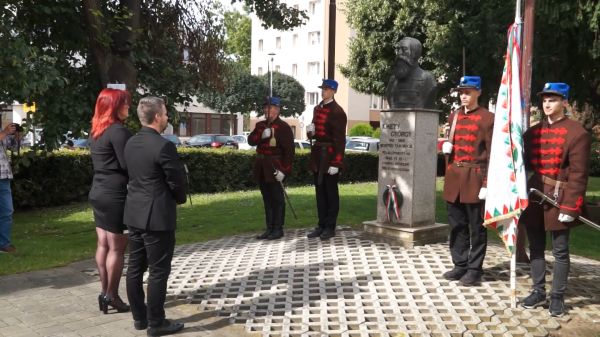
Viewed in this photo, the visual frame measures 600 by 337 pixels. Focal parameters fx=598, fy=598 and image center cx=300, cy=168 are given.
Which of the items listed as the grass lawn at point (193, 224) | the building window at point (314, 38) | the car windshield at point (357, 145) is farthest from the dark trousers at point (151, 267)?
the building window at point (314, 38)

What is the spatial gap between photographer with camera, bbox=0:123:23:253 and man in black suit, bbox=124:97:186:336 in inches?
142

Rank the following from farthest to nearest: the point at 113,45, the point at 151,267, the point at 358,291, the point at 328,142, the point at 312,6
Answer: the point at 312,6 → the point at 113,45 → the point at 328,142 → the point at 358,291 → the point at 151,267

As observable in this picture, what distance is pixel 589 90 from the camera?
44.8 ft

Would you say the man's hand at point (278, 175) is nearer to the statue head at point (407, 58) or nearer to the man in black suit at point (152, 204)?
the statue head at point (407, 58)

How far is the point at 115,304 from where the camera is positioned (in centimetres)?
533

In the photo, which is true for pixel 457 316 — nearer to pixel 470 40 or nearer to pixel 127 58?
pixel 127 58

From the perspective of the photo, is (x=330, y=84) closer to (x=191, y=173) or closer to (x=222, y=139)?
(x=191, y=173)

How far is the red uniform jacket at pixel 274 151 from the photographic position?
8.27 meters

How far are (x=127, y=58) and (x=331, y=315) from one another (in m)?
6.13

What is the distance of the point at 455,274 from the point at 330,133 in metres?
2.79

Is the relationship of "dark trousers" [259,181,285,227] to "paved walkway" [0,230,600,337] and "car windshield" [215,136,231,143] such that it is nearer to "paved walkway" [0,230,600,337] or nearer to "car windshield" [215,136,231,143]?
"paved walkway" [0,230,600,337]

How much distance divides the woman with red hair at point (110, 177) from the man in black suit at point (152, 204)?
297mm

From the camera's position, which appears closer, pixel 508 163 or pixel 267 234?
pixel 508 163

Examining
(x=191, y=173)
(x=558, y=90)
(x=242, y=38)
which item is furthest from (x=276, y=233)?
→ (x=242, y=38)
